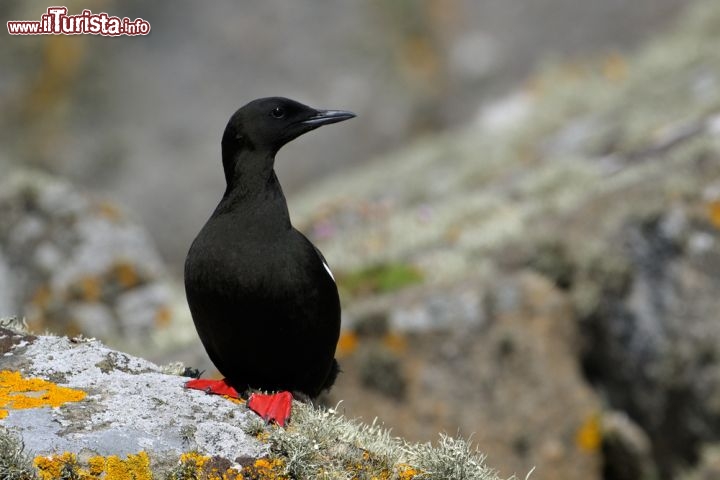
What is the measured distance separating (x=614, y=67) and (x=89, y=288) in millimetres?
15903

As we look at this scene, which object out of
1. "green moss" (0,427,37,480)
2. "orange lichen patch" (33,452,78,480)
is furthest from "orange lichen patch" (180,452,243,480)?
"green moss" (0,427,37,480)

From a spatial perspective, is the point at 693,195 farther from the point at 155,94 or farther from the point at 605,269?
the point at 155,94

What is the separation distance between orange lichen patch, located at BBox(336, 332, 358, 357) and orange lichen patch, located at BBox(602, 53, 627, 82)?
47.7 ft

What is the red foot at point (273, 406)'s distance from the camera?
3.94 metres

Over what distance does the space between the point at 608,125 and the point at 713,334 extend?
352 inches

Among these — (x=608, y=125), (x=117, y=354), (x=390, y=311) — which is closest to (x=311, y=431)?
(x=117, y=354)

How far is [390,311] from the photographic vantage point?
336 inches

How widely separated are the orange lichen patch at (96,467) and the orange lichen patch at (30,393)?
34cm

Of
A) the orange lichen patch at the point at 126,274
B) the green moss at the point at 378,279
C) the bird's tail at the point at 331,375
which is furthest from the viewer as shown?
the orange lichen patch at the point at 126,274

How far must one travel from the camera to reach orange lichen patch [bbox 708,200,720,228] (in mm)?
8758

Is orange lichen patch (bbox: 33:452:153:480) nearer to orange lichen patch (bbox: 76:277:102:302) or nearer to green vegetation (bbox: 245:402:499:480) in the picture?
green vegetation (bbox: 245:402:499:480)

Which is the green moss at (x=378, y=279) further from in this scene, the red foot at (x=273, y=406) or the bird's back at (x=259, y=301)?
the red foot at (x=273, y=406)

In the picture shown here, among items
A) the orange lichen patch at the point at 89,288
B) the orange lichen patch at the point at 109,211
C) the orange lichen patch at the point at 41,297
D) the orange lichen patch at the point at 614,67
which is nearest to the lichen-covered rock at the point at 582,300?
the orange lichen patch at the point at 109,211

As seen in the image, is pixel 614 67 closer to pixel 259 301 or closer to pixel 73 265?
pixel 73 265
